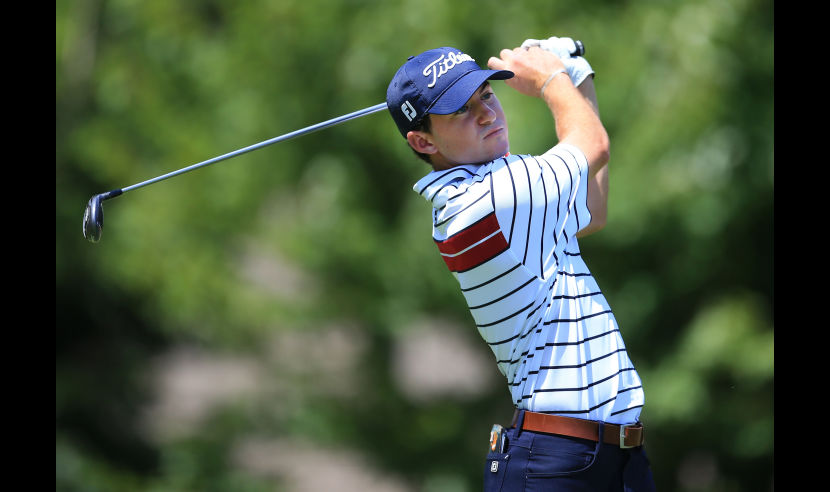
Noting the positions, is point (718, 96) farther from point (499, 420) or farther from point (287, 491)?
point (287, 491)

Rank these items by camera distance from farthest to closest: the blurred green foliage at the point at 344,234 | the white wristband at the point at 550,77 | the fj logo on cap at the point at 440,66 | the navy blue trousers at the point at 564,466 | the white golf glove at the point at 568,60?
the blurred green foliage at the point at 344,234
the white golf glove at the point at 568,60
the white wristband at the point at 550,77
the fj logo on cap at the point at 440,66
the navy blue trousers at the point at 564,466

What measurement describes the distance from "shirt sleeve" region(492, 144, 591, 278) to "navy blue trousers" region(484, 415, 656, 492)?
1.37 feet

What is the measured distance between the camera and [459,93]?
8.34ft

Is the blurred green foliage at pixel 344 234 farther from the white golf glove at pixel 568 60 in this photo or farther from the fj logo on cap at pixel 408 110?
the fj logo on cap at pixel 408 110

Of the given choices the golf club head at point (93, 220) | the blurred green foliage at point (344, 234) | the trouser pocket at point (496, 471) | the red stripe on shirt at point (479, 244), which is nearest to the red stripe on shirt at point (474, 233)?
the red stripe on shirt at point (479, 244)

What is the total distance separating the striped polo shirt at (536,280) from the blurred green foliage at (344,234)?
4741mm

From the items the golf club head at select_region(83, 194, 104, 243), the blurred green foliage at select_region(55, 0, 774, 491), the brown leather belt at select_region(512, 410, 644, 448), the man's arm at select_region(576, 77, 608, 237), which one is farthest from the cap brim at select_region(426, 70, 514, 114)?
the blurred green foliage at select_region(55, 0, 774, 491)

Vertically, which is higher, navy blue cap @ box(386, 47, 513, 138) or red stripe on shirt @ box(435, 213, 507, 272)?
navy blue cap @ box(386, 47, 513, 138)

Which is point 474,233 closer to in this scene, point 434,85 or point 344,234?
point 434,85

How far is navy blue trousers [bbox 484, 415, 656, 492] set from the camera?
247 cm

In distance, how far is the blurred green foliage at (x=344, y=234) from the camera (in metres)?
7.60

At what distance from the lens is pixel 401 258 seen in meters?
8.23

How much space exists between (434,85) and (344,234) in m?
5.81

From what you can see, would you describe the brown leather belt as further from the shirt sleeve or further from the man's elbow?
the man's elbow
